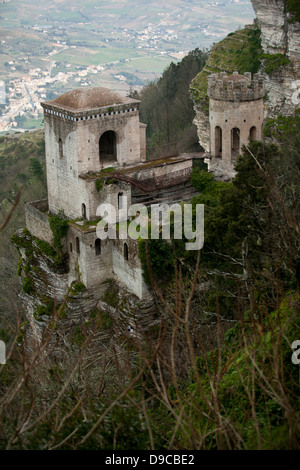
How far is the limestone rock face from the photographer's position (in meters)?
33.8

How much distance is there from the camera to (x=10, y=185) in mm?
48750

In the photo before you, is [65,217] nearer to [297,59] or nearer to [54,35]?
[297,59]

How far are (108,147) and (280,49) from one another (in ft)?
48.5

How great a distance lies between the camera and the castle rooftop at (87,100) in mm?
22297

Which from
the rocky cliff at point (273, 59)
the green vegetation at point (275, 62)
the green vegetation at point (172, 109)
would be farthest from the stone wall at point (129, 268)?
the green vegetation at point (172, 109)

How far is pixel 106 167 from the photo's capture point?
75.4 ft

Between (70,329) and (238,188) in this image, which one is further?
(70,329)

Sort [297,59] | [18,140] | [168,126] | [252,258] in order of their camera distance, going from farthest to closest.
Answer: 1. [18,140]
2. [168,126]
3. [297,59]
4. [252,258]

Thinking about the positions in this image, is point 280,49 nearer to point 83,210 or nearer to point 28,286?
point 83,210

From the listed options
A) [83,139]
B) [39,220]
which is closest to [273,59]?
[83,139]

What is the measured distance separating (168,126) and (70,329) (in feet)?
86.0

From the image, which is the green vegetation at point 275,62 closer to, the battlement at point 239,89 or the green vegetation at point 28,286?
the battlement at point 239,89

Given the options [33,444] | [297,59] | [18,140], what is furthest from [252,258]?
[18,140]

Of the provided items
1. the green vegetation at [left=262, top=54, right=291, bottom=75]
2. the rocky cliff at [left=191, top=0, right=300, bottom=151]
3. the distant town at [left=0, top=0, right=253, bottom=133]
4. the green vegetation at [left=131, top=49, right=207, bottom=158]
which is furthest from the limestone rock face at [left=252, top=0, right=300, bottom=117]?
the distant town at [left=0, top=0, right=253, bottom=133]
